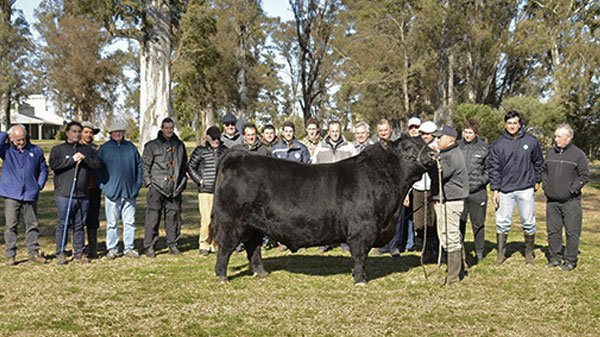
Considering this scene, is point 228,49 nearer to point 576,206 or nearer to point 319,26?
point 319,26

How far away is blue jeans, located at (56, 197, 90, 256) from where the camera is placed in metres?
8.13

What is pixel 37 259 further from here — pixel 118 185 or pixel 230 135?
pixel 230 135

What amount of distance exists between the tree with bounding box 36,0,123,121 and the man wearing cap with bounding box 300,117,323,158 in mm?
41201

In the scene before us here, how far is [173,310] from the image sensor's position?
584cm

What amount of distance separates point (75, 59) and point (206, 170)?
4262cm

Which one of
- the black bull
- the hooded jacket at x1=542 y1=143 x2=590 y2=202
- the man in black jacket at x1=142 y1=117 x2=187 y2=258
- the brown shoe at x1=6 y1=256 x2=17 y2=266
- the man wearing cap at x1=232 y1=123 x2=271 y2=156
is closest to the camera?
the black bull

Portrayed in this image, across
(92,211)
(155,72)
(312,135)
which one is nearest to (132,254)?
(92,211)

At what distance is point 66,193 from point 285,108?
2236 inches

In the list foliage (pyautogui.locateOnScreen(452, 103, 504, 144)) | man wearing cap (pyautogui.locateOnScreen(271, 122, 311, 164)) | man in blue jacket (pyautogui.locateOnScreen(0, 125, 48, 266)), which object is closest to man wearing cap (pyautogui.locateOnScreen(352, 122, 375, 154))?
man wearing cap (pyautogui.locateOnScreen(271, 122, 311, 164))

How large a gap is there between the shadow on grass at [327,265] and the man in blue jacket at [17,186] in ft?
11.1

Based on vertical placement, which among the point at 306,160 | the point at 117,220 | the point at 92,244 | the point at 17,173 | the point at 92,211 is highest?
the point at 306,160

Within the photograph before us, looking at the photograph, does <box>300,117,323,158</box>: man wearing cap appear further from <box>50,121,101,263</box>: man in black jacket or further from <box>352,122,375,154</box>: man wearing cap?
<box>50,121,101,263</box>: man in black jacket

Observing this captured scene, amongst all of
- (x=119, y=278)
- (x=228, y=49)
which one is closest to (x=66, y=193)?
(x=119, y=278)

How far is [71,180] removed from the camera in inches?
321
